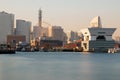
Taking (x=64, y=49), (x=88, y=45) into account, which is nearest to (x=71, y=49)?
(x=64, y=49)

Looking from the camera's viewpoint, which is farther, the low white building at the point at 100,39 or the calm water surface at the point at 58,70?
the low white building at the point at 100,39

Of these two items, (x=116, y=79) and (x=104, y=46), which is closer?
(x=116, y=79)

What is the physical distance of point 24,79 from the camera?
36.9 m

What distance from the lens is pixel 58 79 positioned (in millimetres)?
37281

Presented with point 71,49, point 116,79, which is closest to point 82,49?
point 71,49

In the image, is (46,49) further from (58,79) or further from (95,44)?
(58,79)

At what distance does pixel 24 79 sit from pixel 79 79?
5.26m

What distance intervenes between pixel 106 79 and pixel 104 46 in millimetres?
137282

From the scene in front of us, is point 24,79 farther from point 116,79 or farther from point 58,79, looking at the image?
point 116,79

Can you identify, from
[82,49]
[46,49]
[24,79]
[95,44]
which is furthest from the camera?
[46,49]

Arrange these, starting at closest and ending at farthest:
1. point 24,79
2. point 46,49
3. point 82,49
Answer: point 24,79 → point 82,49 → point 46,49

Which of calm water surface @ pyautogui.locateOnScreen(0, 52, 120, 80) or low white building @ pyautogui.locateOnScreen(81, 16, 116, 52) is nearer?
calm water surface @ pyautogui.locateOnScreen(0, 52, 120, 80)

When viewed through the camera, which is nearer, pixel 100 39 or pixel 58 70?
pixel 58 70

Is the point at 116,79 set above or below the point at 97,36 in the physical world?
below
